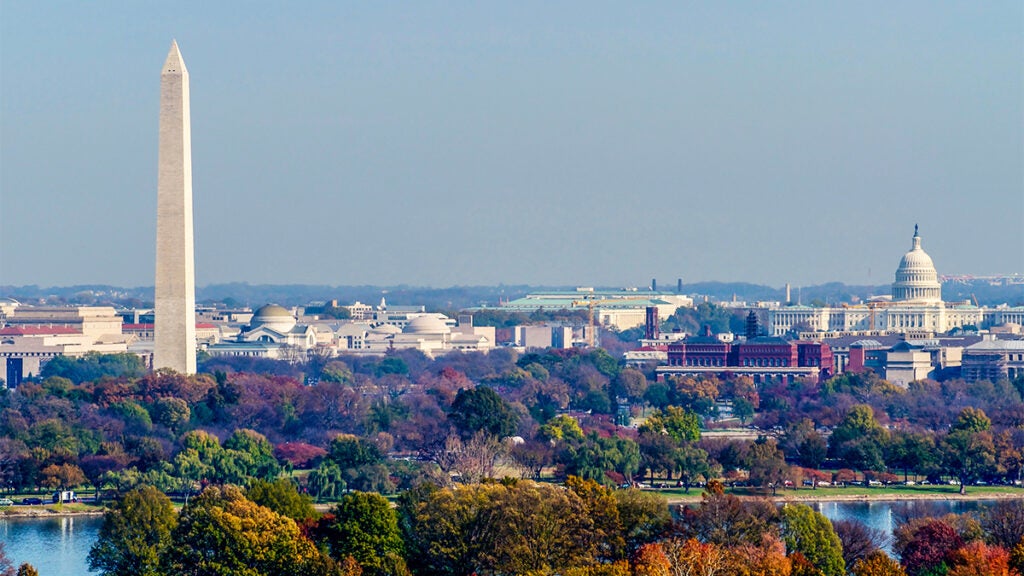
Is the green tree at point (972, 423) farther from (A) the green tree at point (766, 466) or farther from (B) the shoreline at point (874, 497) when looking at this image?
(A) the green tree at point (766, 466)

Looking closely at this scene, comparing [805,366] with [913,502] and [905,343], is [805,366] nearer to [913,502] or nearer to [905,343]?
[905,343]

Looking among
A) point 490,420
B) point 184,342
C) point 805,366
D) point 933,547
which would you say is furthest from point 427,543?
point 805,366

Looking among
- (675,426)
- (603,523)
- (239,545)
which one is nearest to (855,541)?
(603,523)

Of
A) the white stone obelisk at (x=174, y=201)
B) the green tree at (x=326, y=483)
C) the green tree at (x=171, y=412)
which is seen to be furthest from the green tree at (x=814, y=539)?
the white stone obelisk at (x=174, y=201)

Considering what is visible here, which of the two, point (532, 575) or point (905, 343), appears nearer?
point (532, 575)

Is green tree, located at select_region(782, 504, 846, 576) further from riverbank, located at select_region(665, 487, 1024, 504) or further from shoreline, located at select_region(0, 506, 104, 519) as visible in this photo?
shoreline, located at select_region(0, 506, 104, 519)

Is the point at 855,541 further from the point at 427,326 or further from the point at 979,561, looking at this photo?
the point at 427,326

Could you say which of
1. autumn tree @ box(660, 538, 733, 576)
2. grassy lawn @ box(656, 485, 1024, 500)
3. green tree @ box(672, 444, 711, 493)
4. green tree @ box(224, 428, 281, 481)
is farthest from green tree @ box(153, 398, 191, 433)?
autumn tree @ box(660, 538, 733, 576)
